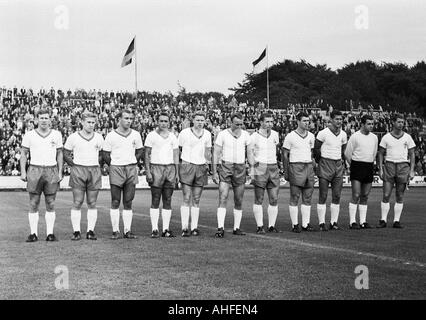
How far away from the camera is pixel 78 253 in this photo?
359 inches

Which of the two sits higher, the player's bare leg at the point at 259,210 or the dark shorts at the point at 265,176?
the dark shorts at the point at 265,176

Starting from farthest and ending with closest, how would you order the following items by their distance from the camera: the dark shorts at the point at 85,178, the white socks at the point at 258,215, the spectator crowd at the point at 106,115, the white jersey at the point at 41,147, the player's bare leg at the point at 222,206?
the spectator crowd at the point at 106,115 < the white socks at the point at 258,215 < the player's bare leg at the point at 222,206 < the dark shorts at the point at 85,178 < the white jersey at the point at 41,147

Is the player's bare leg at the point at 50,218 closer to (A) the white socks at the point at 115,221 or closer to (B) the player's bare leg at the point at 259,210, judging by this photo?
(A) the white socks at the point at 115,221

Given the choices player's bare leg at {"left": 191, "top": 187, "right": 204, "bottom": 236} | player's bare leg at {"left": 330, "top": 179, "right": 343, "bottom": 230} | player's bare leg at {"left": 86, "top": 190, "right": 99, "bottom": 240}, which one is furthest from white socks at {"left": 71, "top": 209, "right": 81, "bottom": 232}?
player's bare leg at {"left": 330, "top": 179, "right": 343, "bottom": 230}

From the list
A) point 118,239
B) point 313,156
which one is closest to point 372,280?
point 118,239

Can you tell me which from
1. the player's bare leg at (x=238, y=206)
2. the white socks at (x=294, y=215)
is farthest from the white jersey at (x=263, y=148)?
the white socks at (x=294, y=215)

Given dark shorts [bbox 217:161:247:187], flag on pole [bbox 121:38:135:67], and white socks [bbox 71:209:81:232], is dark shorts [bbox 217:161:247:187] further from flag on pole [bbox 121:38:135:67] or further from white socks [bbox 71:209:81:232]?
flag on pole [bbox 121:38:135:67]

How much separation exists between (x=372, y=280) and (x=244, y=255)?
93.0 inches

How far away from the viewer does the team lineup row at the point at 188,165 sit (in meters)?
10.9

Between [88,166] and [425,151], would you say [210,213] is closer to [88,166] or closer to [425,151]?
[88,166]

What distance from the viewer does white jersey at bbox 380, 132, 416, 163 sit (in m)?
13.3

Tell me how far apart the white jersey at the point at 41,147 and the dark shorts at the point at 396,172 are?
21.6 feet

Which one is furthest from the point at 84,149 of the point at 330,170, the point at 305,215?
the point at 330,170

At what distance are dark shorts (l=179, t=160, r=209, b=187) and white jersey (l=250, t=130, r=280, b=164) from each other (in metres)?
1.15
